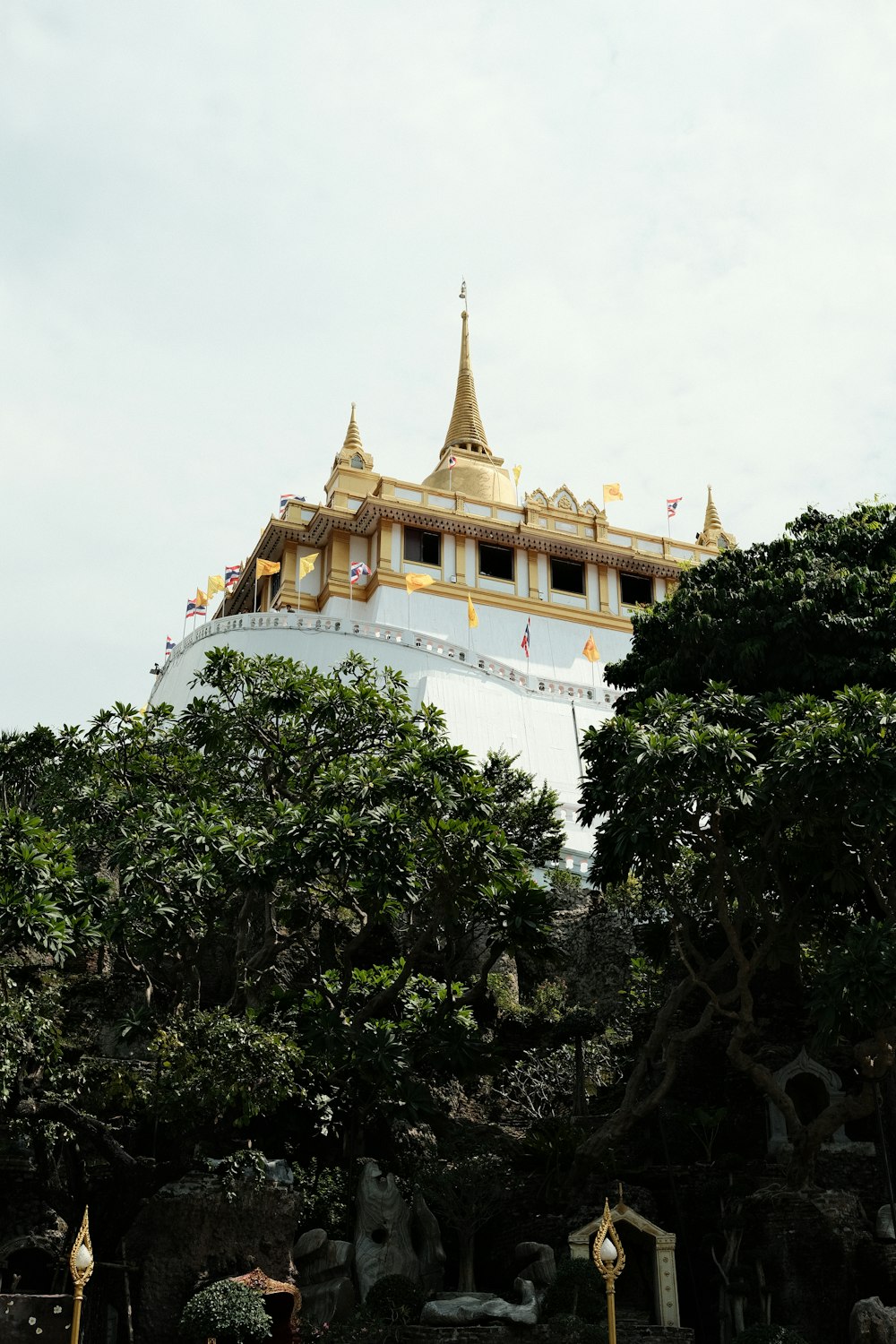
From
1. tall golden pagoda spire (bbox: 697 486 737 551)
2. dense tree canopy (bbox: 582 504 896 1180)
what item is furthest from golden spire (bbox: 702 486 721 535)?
dense tree canopy (bbox: 582 504 896 1180)

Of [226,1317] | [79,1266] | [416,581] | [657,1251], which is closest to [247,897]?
[226,1317]

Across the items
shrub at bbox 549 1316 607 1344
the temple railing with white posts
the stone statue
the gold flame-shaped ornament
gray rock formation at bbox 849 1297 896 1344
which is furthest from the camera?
the temple railing with white posts

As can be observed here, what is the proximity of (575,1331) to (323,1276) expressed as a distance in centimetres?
359

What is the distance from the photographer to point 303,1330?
58.3ft

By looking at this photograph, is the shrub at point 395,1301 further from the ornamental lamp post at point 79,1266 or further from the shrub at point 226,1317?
the ornamental lamp post at point 79,1266

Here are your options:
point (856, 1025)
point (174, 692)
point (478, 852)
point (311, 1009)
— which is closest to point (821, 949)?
point (856, 1025)

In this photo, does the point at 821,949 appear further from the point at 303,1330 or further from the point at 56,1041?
the point at 56,1041

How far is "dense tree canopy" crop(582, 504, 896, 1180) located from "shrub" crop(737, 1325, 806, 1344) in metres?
2.69

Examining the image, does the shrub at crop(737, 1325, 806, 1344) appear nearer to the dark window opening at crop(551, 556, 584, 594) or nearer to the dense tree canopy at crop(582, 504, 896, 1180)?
the dense tree canopy at crop(582, 504, 896, 1180)

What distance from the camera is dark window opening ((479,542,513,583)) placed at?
43.1 meters

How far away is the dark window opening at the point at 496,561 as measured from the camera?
4306 cm

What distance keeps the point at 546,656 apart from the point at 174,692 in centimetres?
1155

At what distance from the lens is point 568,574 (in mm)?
44375

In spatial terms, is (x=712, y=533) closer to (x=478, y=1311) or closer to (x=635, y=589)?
(x=635, y=589)
